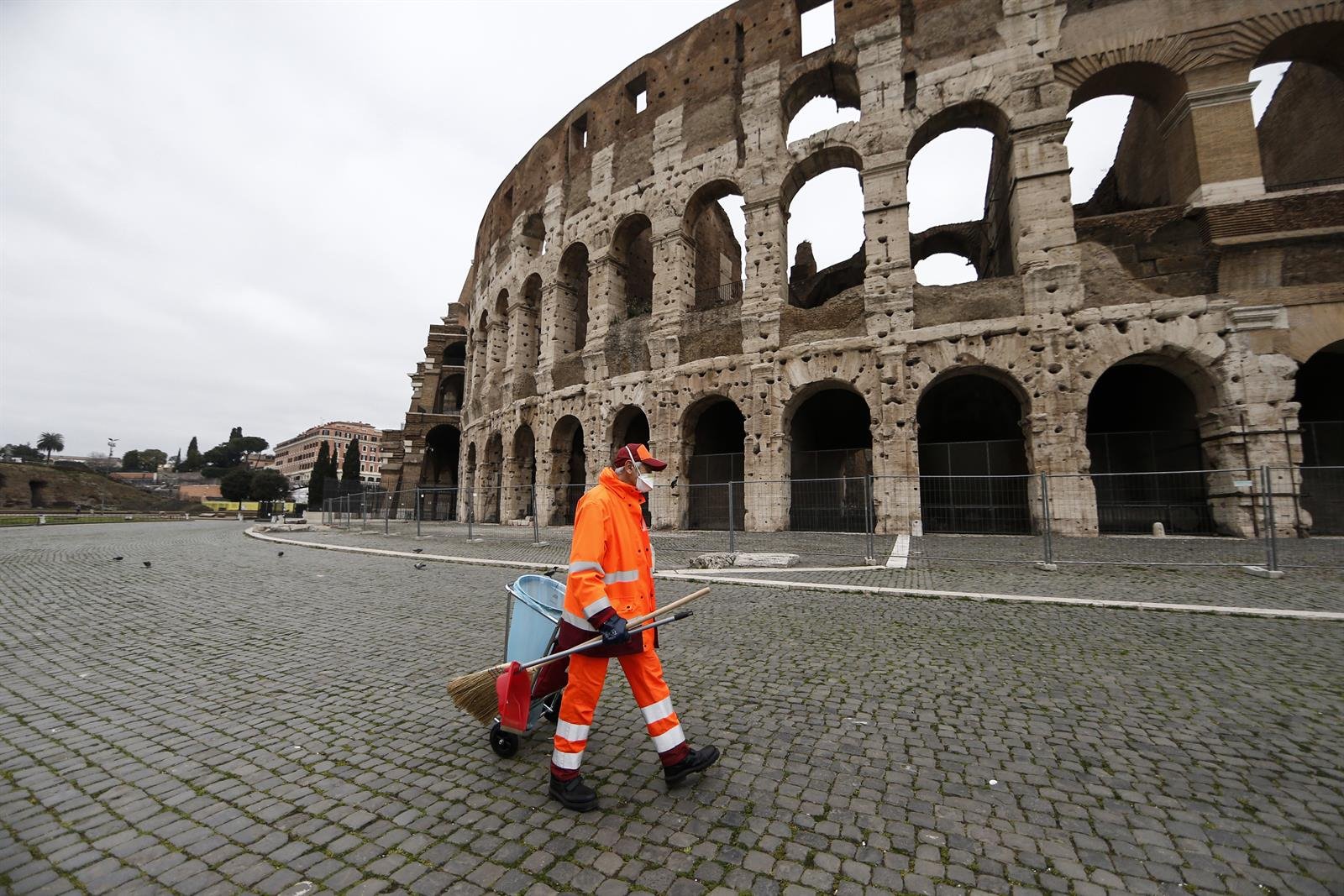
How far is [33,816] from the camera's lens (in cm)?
225

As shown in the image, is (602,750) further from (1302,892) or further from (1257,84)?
(1257,84)

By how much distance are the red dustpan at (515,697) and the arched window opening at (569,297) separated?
18.9m

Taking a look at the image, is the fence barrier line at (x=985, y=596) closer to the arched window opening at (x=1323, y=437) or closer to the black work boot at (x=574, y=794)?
the black work boot at (x=574, y=794)

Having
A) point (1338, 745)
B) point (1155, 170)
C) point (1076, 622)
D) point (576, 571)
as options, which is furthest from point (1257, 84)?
point (576, 571)

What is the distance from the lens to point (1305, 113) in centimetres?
1417

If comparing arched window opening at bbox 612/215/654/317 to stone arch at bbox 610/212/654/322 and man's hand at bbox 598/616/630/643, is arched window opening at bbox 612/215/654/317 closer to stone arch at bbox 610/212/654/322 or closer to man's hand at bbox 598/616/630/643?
stone arch at bbox 610/212/654/322

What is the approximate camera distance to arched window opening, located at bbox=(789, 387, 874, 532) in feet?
41.4

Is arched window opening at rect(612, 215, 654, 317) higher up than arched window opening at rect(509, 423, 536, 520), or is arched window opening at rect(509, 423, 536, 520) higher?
arched window opening at rect(612, 215, 654, 317)

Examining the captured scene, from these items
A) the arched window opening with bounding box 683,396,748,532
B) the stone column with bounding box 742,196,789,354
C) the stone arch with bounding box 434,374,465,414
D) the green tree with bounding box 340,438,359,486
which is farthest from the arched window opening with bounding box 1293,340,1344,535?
the green tree with bounding box 340,438,359,486

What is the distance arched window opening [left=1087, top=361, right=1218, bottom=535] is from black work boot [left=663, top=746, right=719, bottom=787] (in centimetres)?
1152

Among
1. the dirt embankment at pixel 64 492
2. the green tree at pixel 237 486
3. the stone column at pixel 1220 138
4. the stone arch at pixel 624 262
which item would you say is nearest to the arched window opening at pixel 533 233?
the stone arch at pixel 624 262

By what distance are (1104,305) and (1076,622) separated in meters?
10.4

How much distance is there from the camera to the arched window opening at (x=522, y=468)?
22031 mm

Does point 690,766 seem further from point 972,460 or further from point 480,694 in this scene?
point 972,460
